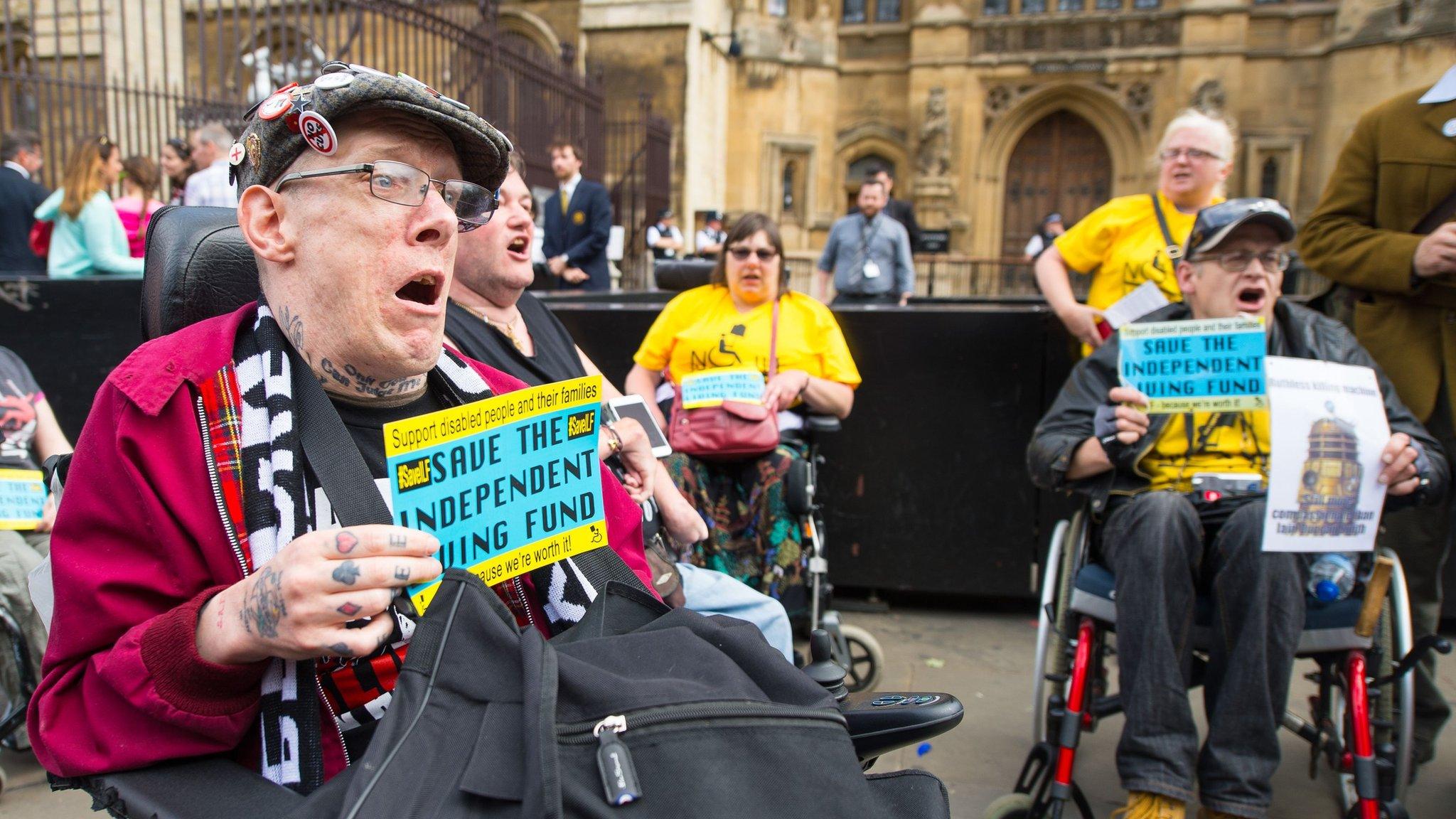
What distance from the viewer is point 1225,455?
3.05 metres

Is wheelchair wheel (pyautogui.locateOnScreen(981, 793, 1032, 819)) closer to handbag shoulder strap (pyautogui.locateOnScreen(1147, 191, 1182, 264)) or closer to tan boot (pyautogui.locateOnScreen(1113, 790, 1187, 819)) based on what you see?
tan boot (pyautogui.locateOnScreen(1113, 790, 1187, 819))

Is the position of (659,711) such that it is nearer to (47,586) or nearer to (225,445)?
(225,445)

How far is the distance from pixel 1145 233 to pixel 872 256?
4373 millimetres

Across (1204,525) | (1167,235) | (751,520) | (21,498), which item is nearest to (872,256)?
(1167,235)

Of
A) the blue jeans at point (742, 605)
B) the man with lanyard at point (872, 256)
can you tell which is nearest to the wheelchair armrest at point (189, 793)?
the blue jeans at point (742, 605)

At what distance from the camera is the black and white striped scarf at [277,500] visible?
140cm

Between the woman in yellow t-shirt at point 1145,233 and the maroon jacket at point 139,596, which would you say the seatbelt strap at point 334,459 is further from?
the woman in yellow t-shirt at point 1145,233

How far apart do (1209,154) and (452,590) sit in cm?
382

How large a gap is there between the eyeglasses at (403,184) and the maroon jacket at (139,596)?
1.18ft

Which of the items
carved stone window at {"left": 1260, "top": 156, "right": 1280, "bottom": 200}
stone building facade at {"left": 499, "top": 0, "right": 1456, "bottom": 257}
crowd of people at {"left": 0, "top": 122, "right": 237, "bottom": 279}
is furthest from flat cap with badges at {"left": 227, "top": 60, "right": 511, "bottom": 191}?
carved stone window at {"left": 1260, "top": 156, "right": 1280, "bottom": 200}

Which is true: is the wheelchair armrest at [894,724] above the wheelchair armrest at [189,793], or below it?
above

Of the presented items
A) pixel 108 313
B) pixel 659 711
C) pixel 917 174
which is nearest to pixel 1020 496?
pixel 659 711

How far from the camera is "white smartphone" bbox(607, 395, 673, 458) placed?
2.92m

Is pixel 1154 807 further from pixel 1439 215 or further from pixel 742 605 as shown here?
pixel 1439 215
